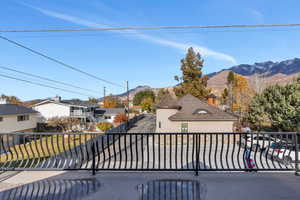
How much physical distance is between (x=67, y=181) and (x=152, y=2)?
9.36 metres

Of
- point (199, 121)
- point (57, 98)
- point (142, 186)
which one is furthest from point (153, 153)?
point (57, 98)

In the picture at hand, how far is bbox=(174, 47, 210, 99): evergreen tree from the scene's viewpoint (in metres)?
24.3

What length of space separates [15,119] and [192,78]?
77.7ft

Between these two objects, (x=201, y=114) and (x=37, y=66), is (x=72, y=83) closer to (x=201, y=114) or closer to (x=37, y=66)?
(x=37, y=66)

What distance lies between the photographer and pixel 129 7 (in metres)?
8.74

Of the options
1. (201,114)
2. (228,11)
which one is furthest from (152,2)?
(201,114)

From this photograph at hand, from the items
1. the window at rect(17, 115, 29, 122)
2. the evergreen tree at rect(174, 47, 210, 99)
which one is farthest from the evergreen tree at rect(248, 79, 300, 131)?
the window at rect(17, 115, 29, 122)

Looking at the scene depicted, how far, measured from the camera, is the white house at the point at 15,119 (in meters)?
18.3

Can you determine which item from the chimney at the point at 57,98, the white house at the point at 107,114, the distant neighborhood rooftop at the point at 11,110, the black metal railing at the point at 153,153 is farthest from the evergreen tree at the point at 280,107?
the chimney at the point at 57,98

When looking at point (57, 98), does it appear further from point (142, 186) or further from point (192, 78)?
point (142, 186)

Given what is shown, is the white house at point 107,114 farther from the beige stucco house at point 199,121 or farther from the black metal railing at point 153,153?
the black metal railing at point 153,153

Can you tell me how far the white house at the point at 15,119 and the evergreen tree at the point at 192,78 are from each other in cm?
2055

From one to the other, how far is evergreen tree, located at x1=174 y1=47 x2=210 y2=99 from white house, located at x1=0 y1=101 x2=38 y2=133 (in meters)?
20.5

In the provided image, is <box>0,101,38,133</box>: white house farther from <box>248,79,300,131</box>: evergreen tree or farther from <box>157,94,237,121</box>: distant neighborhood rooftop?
<box>248,79,300,131</box>: evergreen tree
